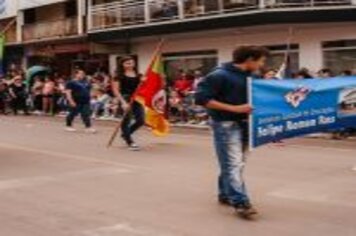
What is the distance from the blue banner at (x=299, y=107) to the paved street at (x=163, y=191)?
2.55 ft

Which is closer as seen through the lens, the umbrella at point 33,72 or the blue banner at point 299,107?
the blue banner at point 299,107

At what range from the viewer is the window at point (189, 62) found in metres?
30.8

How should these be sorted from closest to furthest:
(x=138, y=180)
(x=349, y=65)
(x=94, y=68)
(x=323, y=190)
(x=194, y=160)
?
(x=323, y=190) → (x=138, y=180) → (x=194, y=160) → (x=349, y=65) → (x=94, y=68)

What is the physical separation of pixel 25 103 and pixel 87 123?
11396 mm

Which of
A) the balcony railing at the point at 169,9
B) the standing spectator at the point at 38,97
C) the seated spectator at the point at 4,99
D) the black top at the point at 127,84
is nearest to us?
the black top at the point at 127,84

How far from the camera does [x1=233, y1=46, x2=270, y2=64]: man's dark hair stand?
8.73 m

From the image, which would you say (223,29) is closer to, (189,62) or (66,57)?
(189,62)

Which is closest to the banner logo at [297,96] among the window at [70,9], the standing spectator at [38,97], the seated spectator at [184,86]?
the seated spectator at [184,86]

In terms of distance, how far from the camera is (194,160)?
45.9 feet

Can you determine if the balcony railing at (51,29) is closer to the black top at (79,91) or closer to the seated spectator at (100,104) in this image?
the seated spectator at (100,104)

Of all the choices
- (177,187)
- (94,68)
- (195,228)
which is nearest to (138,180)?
(177,187)

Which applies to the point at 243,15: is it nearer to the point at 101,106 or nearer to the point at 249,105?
the point at 101,106

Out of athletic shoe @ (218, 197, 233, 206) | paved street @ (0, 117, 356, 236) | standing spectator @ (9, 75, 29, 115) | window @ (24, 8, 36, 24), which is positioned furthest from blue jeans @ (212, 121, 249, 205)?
window @ (24, 8, 36, 24)

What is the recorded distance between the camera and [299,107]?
384 inches
